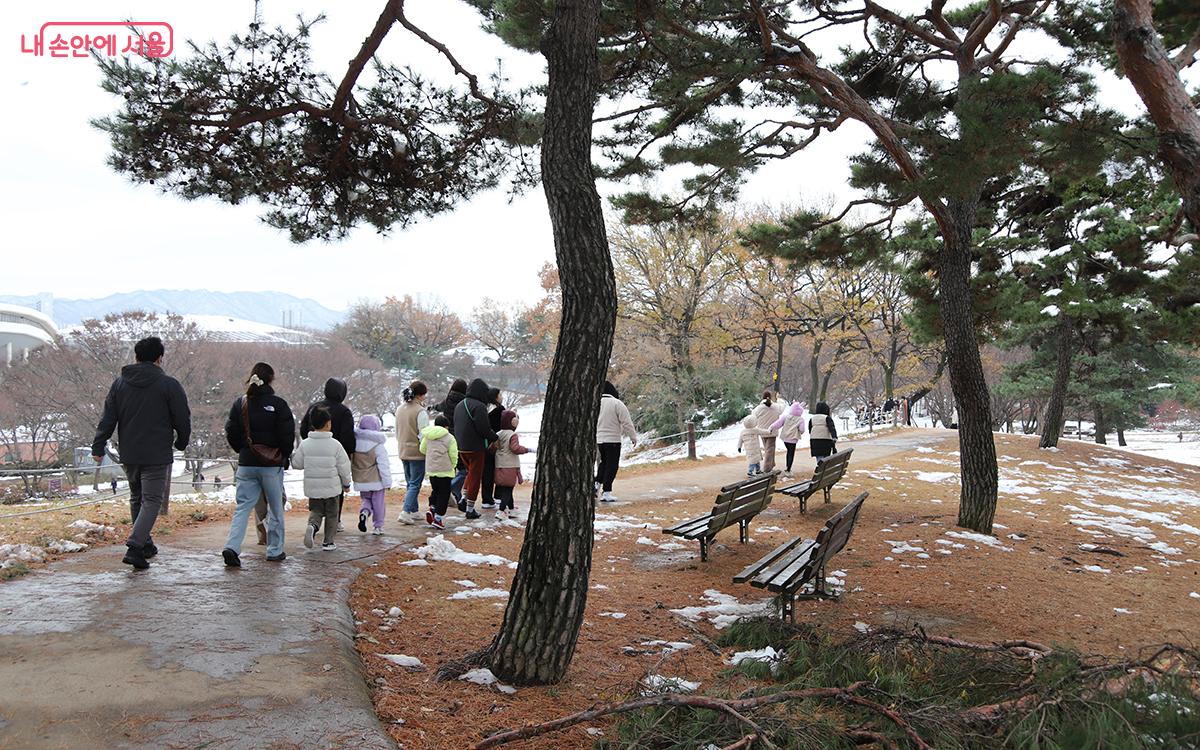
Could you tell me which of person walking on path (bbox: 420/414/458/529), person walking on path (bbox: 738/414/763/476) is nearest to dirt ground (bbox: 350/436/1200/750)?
person walking on path (bbox: 420/414/458/529)

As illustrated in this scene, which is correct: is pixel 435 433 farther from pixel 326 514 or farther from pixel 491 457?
pixel 326 514

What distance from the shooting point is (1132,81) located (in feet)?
17.3

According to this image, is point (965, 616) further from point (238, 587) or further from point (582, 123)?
point (238, 587)

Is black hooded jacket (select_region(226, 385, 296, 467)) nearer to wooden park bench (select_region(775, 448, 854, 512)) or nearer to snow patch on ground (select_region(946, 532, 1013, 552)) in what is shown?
wooden park bench (select_region(775, 448, 854, 512))

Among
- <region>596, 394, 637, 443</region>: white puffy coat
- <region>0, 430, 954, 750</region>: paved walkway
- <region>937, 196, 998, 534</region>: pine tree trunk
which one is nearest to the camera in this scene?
<region>0, 430, 954, 750</region>: paved walkway

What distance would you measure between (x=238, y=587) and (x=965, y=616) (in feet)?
18.0

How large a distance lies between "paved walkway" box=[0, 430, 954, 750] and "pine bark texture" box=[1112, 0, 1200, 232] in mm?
6021

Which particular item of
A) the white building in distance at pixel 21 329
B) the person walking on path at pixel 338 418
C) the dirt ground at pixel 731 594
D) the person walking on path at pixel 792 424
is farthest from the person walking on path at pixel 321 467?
the white building in distance at pixel 21 329

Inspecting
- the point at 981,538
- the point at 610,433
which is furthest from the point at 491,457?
the point at 981,538

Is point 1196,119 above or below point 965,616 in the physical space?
above

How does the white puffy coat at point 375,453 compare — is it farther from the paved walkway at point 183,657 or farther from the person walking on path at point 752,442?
the person walking on path at point 752,442

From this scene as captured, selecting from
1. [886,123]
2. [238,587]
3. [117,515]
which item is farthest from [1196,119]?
[117,515]

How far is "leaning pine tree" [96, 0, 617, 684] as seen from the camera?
409 centimetres

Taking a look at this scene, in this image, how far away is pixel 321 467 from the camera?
260 inches
